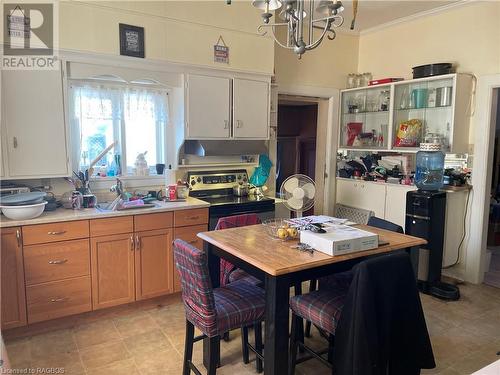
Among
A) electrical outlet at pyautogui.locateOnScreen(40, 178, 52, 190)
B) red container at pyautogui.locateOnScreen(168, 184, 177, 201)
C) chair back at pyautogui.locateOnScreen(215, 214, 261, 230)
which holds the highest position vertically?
electrical outlet at pyautogui.locateOnScreen(40, 178, 52, 190)

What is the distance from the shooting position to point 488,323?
10.2ft

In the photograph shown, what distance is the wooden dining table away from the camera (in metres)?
1.88

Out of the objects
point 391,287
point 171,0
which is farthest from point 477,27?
point 391,287

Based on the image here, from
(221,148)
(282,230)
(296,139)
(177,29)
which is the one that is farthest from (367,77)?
(282,230)

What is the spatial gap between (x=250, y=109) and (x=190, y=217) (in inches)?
52.4

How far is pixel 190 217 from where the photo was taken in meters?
3.40

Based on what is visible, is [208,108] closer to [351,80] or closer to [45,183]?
[45,183]

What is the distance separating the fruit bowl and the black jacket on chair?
23.4 inches

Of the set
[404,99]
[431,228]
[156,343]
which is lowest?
[156,343]

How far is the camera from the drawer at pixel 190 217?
3.34 m

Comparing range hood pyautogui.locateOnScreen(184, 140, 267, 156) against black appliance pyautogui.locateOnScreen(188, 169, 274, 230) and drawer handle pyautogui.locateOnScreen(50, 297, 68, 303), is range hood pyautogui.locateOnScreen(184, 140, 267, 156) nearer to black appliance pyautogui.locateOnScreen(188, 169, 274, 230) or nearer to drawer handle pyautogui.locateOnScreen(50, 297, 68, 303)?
black appliance pyautogui.locateOnScreen(188, 169, 274, 230)

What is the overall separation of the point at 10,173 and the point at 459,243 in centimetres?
425

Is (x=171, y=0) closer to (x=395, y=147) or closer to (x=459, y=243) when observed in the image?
(x=395, y=147)

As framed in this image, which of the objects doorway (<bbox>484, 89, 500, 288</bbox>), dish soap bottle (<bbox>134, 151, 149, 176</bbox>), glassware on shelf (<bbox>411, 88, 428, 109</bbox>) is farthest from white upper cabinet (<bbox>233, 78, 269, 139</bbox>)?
doorway (<bbox>484, 89, 500, 288</bbox>)
